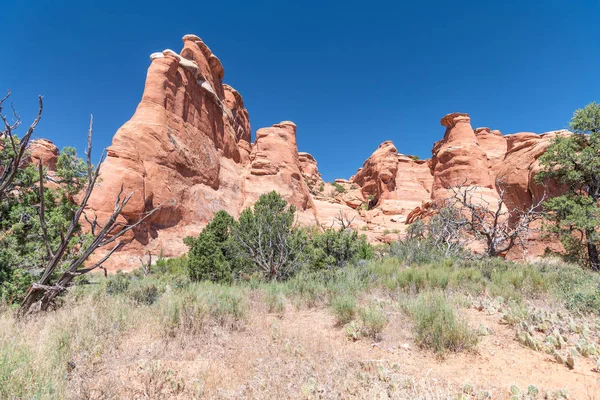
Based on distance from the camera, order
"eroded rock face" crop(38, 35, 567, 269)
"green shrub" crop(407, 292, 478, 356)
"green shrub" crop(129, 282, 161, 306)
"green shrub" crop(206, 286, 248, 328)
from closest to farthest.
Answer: "green shrub" crop(407, 292, 478, 356) → "green shrub" crop(206, 286, 248, 328) → "green shrub" crop(129, 282, 161, 306) → "eroded rock face" crop(38, 35, 567, 269)

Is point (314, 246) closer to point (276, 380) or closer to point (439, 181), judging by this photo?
point (276, 380)

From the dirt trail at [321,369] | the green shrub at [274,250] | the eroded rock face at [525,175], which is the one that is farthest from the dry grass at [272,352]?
the eroded rock face at [525,175]

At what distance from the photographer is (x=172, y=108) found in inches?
906

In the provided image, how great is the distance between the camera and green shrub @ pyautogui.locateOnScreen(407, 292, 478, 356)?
10.9 ft

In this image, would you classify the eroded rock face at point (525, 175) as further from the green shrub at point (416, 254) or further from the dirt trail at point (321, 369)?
the dirt trail at point (321, 369)

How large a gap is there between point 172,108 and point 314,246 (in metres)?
19.1

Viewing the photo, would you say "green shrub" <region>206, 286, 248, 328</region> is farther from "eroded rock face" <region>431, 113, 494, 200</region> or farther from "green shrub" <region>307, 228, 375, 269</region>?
"eroded rock face" <region>431, 113, 494, 200</region>

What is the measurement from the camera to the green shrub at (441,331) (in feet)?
10.9

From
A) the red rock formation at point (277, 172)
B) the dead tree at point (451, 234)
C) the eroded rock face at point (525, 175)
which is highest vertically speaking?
the red rock formation at point (277, 172)

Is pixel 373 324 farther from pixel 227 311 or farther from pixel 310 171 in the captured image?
pixel 310 171

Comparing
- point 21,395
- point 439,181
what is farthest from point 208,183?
point 439,181

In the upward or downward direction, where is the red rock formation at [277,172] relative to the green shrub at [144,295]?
upward

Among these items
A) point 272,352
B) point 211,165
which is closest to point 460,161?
point 211,165

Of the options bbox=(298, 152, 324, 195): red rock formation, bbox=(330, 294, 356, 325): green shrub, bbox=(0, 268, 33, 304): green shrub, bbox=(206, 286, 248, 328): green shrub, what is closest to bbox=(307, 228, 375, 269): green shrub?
bbox=(330, 294, 356, 325): green shrub
